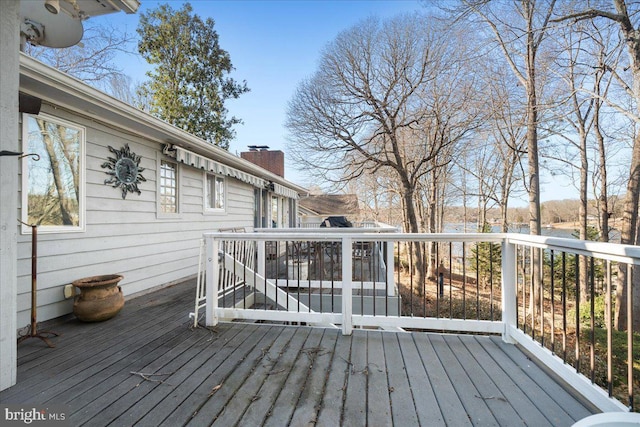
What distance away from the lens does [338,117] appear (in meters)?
10.1

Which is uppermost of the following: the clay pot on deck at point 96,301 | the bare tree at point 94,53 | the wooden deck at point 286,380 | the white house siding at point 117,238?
the bare tree at point 94,53

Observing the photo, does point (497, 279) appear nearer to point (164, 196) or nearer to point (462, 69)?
point (462, 69)

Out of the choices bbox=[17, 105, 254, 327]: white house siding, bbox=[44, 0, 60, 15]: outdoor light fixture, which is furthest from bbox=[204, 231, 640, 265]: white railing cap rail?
bbox=[44, 0, 60, 15]: outdoor light fixture

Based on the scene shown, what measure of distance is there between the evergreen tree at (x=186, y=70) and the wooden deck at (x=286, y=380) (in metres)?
9.75

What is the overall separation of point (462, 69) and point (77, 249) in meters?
10.3

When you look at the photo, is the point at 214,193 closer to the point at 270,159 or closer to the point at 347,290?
the point at 347,290

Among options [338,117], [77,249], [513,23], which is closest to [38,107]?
[77,249]

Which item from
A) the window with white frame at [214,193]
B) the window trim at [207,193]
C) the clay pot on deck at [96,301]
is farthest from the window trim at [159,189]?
the clay pot on deck at [96,301]

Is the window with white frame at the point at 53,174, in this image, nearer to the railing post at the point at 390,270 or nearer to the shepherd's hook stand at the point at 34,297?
the shepherd's hook stand at the point at 34,297

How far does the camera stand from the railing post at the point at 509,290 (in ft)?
8.42

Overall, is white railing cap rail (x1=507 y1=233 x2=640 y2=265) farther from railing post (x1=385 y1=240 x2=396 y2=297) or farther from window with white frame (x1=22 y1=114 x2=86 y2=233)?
window with white frame (x1=22 y1=114 x2=86 y2=233)

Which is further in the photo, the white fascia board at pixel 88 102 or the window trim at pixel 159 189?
the window trim at pixel 159 189

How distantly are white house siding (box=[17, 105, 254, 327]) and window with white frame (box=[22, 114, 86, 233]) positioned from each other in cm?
9

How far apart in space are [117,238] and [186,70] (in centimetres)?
917
